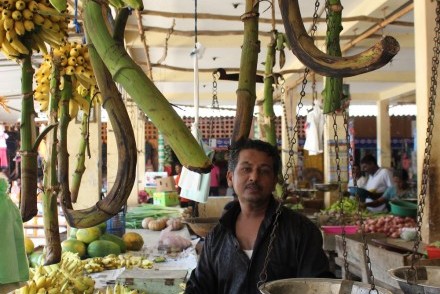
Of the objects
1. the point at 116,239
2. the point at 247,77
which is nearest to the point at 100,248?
the point at 116,239

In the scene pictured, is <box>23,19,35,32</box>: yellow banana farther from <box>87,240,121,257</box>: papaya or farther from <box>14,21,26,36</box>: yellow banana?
<box>87,240,121,257</box>: papaya

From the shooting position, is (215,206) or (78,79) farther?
(215,206)

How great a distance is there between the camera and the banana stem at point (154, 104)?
0.50 metres

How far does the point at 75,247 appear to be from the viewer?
3.22m

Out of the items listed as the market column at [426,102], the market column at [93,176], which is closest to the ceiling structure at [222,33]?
the market column at [426,102]

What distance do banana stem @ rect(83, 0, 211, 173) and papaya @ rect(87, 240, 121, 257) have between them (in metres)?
2.91

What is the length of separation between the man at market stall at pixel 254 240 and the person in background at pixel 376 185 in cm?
487

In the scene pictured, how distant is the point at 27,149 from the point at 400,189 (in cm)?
959

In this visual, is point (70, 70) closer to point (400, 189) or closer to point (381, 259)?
point (381, 259)

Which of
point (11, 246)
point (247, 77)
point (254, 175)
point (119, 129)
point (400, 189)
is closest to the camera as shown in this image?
point (119, 129)

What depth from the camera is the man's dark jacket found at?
1745mm

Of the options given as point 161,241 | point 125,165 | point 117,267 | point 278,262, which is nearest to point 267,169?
point 278,262

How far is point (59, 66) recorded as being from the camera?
1247mm

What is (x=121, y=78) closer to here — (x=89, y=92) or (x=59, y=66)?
(x=59, y=66)
